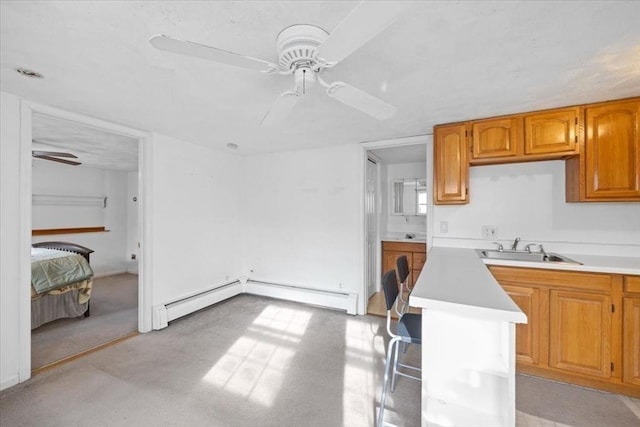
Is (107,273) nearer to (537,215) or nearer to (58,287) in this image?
(58,287)

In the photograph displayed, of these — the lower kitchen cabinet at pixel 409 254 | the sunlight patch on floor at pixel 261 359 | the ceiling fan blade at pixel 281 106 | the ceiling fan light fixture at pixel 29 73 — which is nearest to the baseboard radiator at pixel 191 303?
the sunlight patch on floor at pixel 261 359

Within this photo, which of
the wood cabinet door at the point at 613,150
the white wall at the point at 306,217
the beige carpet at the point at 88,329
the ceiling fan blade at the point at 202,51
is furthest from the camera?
the white wall at the point at 306,217

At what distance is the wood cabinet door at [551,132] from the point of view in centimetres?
219

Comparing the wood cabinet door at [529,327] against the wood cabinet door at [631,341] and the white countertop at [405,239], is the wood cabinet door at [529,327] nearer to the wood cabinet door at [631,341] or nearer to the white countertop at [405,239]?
the wood cabinet door at [631,341]

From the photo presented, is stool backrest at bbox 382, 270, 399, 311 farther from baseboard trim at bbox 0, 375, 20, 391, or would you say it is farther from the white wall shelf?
the white wall shelf

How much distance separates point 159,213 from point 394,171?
3.86m

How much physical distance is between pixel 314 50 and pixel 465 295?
1.32 m

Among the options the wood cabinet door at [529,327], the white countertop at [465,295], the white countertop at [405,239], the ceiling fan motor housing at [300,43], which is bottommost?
the wood cabinet door at [529,327]

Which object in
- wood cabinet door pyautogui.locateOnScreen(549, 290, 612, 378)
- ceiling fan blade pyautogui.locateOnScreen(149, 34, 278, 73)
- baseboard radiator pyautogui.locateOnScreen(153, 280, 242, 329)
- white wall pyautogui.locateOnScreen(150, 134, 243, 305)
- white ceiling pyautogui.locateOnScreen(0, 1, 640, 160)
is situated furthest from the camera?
white wall pyautogui.locateOnScreen(150, 134, 243, 305)

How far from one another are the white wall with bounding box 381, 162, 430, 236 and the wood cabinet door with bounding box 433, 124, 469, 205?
200 cm

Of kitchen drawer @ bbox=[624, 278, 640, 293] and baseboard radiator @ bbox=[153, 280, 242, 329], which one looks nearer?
kitchen drawer @ bbox=[624, 278, 640, 293]

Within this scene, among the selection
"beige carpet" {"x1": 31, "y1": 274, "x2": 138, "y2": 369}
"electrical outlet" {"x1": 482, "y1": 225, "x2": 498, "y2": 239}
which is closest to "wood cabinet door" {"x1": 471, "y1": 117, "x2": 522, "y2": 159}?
"electrical outlet" {"x1": 482, "y1": 225, "x2": 498, "y2": 239}

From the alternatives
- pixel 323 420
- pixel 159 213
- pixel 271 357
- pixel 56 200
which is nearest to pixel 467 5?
pixel 323 420

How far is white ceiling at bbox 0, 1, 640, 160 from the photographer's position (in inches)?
46.1
